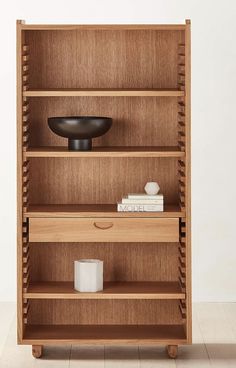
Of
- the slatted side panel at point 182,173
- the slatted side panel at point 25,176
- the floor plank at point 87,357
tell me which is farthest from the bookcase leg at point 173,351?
the slatted side panel at point 25,176

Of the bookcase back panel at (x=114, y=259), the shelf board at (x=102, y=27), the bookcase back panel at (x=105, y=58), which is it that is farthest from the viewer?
the bookcase back panel at (x=114, y=259)

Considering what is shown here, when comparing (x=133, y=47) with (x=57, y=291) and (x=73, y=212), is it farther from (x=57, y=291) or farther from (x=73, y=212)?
(x=57, y=291)

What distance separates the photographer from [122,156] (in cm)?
477

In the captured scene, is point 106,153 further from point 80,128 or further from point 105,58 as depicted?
point 105,58

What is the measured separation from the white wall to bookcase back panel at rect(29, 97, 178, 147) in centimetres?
124

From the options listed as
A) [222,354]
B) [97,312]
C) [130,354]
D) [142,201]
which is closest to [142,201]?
[142,201]

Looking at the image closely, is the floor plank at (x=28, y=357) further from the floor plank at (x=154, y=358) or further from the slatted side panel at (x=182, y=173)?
the slatted side panel at (x=182, y=173)

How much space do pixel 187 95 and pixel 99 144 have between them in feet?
2.07

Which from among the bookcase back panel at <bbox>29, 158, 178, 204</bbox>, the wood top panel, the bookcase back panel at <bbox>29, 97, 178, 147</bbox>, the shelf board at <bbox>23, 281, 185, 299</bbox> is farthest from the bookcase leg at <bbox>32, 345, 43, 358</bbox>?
the wood top panel

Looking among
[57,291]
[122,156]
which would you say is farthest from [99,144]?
[57,291]

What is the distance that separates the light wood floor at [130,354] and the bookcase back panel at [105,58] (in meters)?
1.48

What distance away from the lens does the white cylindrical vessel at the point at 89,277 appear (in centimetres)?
488

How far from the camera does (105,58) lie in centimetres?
501

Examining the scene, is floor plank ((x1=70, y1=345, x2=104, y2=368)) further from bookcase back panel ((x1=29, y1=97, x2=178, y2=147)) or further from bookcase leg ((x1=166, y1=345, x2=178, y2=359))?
bookcase back panel ((x1=29, y1=97, x2=178, y2=147))
